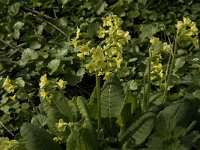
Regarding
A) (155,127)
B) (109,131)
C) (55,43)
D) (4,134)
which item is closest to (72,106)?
(109,131)

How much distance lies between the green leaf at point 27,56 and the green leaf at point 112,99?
1043mm

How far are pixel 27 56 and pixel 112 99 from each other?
1.13m

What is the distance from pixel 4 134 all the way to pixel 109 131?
84cm

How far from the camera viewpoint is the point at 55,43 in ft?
10.8

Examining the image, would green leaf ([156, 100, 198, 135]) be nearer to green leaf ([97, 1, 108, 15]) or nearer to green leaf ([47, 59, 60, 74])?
green leaf ([47, 59, 60, 74])

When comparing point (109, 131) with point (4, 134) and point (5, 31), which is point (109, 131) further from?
point (5, 31)

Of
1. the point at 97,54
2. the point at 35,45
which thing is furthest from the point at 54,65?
the point at 97,54

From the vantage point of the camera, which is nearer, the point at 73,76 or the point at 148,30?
the point at 73,76

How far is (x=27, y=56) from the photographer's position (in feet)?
10.2

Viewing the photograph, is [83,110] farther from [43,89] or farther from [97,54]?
[97,54]

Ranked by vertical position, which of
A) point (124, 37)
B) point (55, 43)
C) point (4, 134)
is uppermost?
point (124, 37)

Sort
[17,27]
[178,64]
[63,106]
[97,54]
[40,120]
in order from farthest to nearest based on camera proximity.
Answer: [17,27] < [178,64] < [40,120] < [63,106] < [97,54]

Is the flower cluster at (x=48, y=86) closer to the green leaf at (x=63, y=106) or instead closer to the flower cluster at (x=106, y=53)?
the green leaf at (x=63, y=106)

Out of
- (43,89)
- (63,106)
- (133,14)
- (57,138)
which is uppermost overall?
(133,14)
